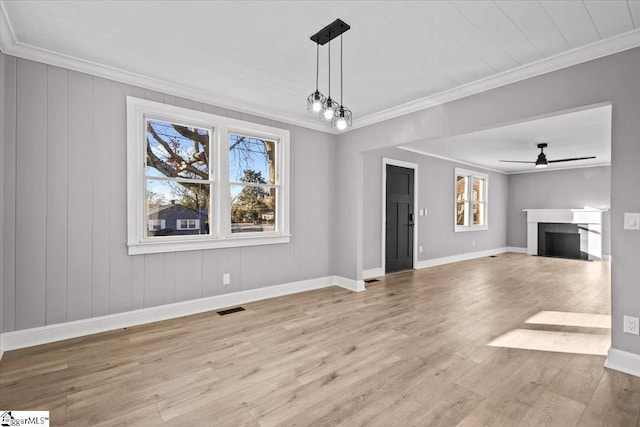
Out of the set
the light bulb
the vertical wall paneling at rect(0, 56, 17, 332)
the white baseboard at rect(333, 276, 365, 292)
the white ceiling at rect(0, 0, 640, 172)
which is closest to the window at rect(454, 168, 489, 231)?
the white baseboard at rect(333, 276, 365, 292)

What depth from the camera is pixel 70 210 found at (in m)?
2.88

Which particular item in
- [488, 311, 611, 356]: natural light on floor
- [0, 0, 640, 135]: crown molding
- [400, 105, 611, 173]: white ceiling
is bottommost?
[488, 311, 611, 356]: natural light on floor

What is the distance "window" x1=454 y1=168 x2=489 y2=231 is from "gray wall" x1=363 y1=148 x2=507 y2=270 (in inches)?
7.2

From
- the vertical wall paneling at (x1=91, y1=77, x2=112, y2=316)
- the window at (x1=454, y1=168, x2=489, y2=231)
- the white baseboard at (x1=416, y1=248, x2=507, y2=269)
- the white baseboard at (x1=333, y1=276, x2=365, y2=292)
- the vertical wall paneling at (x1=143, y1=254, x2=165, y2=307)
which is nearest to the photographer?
the vertical wall paneling at (x1=91, y1=77, x2=112, y2=316)

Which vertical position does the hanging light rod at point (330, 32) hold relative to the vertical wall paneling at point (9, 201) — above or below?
above

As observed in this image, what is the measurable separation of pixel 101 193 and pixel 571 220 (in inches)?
413

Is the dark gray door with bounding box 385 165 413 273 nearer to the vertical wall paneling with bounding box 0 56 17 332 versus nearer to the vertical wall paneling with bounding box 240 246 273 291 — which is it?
the vertical wall paneling with bounding box 240 246 273 291

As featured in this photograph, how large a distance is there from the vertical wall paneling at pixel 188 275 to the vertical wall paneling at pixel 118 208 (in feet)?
1.60

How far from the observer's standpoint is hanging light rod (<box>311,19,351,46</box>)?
228 cm

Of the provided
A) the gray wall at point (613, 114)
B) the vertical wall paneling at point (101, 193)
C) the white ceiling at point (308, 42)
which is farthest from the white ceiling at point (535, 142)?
the vertical wall paneling at point (101, 193)

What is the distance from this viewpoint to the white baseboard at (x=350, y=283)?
187 inches

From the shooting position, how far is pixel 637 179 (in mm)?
2303

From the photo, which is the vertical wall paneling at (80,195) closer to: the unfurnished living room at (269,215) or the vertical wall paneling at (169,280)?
the unfurnished living room at (269,215)

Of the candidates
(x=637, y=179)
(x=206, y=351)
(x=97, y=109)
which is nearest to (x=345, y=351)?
(x=206, y=351)
